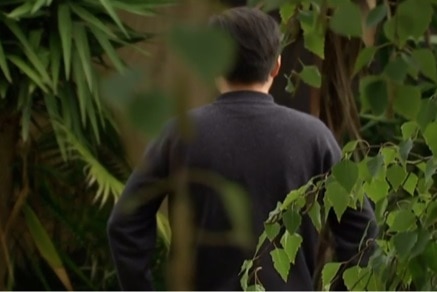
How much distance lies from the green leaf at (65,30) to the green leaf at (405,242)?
10.3 ft

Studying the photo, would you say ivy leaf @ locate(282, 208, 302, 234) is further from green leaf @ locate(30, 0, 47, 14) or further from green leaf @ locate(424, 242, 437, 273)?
green leaf @ locate(30, 0, 47, 14)

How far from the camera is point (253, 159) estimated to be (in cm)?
312

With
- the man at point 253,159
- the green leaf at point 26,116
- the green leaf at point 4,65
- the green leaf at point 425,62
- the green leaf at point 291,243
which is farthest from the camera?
the green leaf at point 26,116

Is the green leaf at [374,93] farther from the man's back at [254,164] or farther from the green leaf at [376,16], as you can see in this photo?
the man's back at [254,164]

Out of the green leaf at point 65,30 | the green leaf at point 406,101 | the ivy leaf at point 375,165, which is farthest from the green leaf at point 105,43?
the green leaf at point 406,101

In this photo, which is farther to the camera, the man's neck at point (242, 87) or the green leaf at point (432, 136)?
the man's neck at point (242, 87)

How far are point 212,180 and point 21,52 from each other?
443cm

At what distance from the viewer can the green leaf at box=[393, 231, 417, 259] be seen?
Result: 1.88 m

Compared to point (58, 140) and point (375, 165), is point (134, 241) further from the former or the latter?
point (58, 140)

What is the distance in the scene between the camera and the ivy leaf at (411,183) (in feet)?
7.25

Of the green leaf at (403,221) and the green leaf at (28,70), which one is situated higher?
the green leaf at (403,221)

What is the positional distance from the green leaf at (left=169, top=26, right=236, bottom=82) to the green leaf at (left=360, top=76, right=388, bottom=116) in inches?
15.3

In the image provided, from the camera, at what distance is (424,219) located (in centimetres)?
197

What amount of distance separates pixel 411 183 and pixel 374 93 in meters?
1.12
